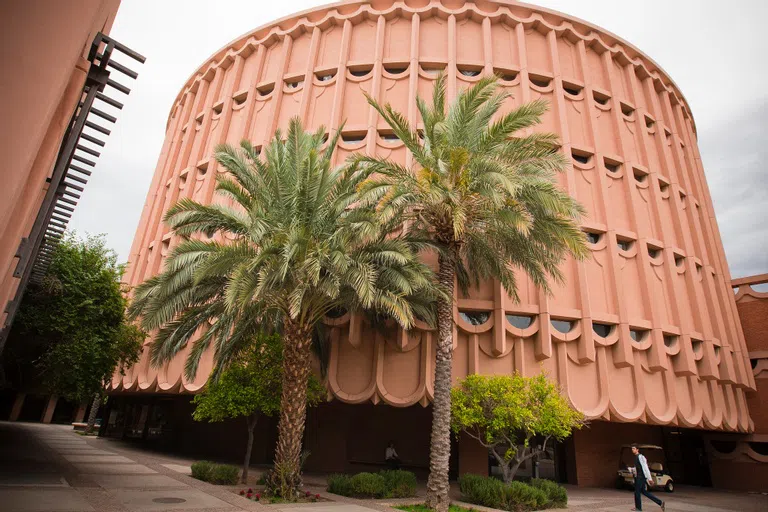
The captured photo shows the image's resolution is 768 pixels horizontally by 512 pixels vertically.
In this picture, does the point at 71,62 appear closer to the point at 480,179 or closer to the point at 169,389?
the point at 480,179

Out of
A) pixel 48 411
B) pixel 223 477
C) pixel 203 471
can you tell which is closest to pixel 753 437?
pixel 223 477

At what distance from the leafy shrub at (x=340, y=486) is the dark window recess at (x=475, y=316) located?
802 cm

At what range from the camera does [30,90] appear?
5.49 ft

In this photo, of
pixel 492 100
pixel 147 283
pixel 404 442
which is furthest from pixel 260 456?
pixel 492 100

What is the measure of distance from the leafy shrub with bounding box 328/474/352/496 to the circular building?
3.74 meters

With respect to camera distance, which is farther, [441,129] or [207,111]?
[207,111]

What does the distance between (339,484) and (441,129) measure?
12.0m

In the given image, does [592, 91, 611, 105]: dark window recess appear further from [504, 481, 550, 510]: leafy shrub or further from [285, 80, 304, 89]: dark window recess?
[504, 481, 550, 510]: leafy shrub

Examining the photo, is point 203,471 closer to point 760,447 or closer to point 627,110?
point 627,110

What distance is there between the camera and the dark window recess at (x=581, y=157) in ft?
77.4

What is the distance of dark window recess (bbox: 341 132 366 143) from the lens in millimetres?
23094

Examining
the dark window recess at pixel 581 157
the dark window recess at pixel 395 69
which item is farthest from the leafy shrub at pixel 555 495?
the dark window recess at pixel 395 69

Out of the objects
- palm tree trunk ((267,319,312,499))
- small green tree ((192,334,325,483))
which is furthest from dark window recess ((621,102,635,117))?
small green tree ((192,334,325,483))

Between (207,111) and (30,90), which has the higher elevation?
(207,111)
